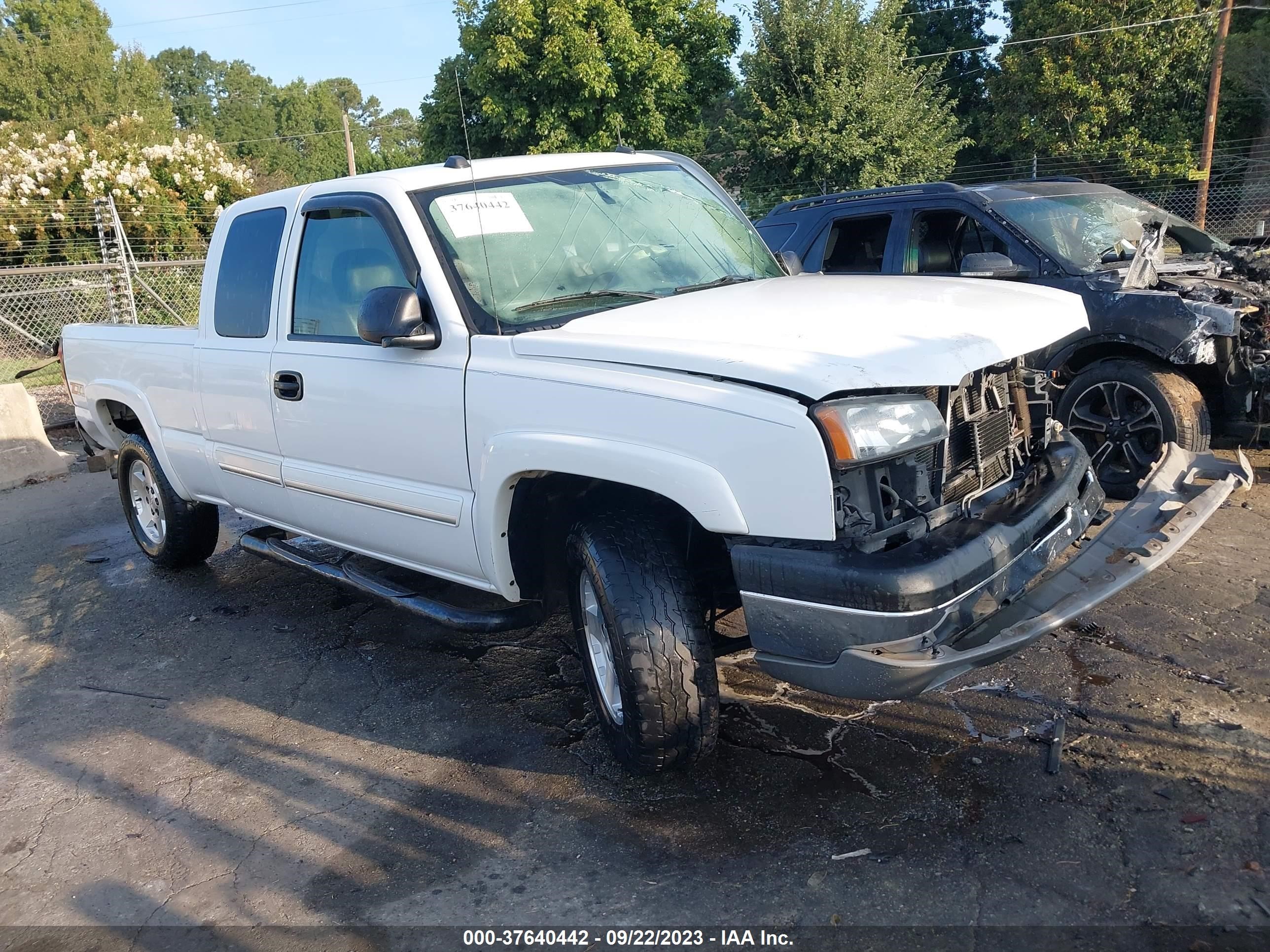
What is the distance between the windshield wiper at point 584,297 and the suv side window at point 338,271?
1.83 ft

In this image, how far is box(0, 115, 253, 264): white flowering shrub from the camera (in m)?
20.7

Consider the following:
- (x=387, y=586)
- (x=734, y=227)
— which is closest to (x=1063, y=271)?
(x=734, y=227)

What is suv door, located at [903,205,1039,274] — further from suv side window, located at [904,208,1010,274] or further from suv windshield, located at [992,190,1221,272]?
suv windshield, located at [992,190,1221,272]

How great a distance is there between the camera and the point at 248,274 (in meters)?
4.79

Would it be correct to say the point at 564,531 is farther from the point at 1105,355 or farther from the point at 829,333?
the point at 1105,355

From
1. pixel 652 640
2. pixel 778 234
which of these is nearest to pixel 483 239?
pixel 652 640

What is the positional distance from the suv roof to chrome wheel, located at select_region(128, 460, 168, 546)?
4.94 metres

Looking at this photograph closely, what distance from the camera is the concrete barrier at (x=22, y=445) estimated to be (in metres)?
9.16

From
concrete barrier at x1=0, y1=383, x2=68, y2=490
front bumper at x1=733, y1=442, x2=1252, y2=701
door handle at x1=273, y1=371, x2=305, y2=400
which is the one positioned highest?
door handle at x1=273, y1=371, x2=305, y2=400

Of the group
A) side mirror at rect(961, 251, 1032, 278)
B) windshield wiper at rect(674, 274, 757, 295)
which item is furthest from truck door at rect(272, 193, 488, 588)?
side mirror at rect(961, 251, 1032, 278)

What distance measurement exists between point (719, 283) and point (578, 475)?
1226 mm

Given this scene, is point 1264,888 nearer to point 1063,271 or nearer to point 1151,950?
point 1151,950

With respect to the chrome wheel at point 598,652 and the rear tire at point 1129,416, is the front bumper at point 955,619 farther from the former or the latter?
the rear tire at point 1129,416

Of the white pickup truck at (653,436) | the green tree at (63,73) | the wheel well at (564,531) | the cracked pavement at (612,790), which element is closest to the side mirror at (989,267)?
the white pickup truck at (653,436)
